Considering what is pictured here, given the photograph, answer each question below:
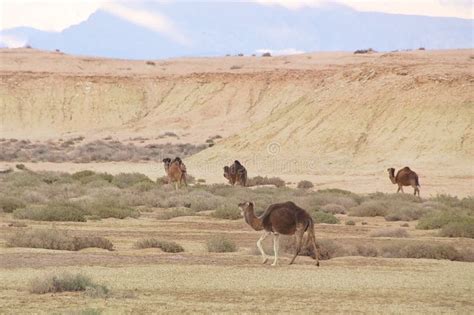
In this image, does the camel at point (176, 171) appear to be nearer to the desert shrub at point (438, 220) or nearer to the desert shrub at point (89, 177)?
the desert shrub at point (89, 177)

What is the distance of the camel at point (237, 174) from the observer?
42.5 metres

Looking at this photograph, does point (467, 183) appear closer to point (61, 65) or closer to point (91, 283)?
point (91, 283)

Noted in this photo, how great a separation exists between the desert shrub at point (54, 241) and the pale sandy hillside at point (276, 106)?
83.3 ft

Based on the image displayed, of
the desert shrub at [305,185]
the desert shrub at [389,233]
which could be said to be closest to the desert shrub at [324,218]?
the desert shrub at [389,233]

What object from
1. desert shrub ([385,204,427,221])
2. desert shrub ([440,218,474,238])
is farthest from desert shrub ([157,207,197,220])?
desert shrub ([440,218,474,238])

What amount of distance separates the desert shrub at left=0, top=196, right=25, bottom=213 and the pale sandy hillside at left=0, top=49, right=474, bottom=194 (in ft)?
60.2

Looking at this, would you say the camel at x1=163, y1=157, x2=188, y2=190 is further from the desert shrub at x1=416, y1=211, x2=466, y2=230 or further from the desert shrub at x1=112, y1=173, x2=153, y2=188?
the desert shrub at x1=416, y1=211, x2=466, y2=230

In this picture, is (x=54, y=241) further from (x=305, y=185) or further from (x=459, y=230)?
(x=305, y=185)

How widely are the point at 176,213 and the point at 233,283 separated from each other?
16.3 meters

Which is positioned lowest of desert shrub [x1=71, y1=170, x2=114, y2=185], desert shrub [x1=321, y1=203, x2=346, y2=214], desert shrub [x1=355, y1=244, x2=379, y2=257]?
desert shrub [x1=355, y1=244, x2=379, y2=257]

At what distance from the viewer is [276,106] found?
95.8 metres

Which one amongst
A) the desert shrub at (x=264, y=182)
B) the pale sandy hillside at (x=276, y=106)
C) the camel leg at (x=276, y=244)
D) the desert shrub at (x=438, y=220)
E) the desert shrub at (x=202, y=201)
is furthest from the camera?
the pale sandy hillside at (x=276, y=106)

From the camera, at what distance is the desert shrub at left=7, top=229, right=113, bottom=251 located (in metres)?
22.2

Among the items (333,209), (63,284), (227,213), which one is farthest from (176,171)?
(63,284)
